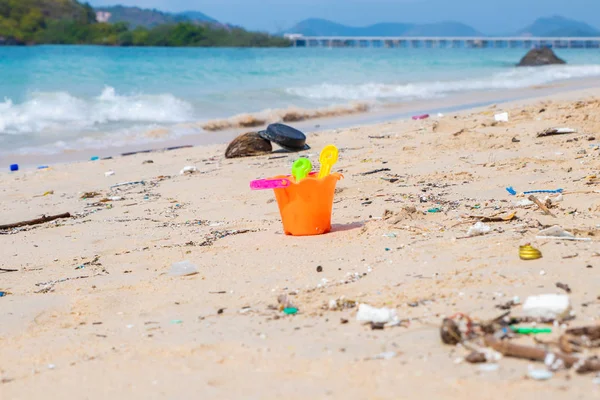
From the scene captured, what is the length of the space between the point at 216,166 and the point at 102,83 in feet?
45.2

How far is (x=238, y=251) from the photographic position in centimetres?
413

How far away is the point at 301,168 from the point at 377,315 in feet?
5.45

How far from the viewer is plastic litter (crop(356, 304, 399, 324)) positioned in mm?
2770

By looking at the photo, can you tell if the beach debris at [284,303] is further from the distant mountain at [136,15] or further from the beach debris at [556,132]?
the distant mountain at [136,15]

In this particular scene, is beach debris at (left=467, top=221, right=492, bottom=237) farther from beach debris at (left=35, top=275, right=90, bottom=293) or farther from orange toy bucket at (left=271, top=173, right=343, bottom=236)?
beach debris at (left=35, top=275, right=90, bottom=293)

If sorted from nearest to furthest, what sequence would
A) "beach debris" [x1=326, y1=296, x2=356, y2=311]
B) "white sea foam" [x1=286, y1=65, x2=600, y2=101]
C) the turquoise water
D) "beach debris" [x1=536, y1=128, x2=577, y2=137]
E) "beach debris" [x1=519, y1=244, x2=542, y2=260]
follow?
"beach debris" [x1=326, y1=296, x2=356, y2=311], "beach debris" [x1=519, y1=244, x2=542, y2=260], "beach debris" [x1=536, y1=128, x2=577, y2=137], the turquoise water, "white sea foam" [x1=286, y1=65, x2=600, y2=101]

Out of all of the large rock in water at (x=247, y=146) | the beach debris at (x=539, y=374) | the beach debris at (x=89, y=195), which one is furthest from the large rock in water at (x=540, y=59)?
the beach debris at (x=539, y=374)

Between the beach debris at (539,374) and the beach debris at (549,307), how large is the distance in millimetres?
391

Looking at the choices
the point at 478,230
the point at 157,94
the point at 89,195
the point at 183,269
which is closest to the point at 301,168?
the point at 183,269

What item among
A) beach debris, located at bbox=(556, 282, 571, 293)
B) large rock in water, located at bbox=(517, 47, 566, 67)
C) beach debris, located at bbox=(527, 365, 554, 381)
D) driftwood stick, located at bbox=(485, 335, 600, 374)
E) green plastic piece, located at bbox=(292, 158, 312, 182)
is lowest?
large rock in water, located at bbox=(517, 47, 566, 67)

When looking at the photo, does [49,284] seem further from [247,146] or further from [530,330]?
[247,146]

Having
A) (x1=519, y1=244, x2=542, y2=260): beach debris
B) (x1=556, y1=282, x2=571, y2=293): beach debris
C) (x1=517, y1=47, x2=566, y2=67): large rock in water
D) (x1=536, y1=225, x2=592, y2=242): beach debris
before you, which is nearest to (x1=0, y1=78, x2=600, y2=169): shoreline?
(x1=536, y1=225, x2=592, y2=242): beach debris

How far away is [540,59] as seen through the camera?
39.0 m

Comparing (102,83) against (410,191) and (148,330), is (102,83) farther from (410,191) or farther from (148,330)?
(148,330)
